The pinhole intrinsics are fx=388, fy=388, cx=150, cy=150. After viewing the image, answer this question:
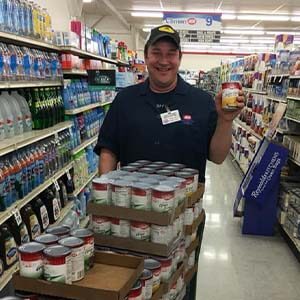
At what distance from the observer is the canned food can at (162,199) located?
4.93 ft

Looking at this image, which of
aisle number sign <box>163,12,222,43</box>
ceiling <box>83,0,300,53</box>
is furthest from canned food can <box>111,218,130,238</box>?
aisle number sign <box>163,12,222,43</box>

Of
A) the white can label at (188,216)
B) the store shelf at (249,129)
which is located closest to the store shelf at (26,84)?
the white can label at (188,216)

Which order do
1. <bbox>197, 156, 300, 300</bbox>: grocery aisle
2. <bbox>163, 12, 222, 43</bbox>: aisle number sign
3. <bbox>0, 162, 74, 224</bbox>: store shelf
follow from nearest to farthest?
<bbox>0, 162, 74, 224</bbox>: store shelf < <bbox>197, 156, 300, 300</bbox>: grocery aisle < <bbox>163, 12, 222, 43</bbox>: aisle number sign

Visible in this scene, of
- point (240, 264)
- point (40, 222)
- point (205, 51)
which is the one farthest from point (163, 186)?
point (205, 51)

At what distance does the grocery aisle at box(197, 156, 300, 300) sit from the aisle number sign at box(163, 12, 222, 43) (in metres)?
7.57

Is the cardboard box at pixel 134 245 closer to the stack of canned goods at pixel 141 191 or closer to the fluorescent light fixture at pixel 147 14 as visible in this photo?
the stack of canned goods at pixel 141 191

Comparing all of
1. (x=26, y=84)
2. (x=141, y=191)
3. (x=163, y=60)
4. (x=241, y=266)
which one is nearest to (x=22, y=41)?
(x=26, y=84)

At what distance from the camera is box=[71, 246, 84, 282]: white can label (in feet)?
4.19

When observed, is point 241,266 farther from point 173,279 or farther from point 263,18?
point 263,18

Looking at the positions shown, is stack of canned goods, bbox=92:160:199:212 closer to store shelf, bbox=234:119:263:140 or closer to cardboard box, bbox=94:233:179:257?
cardboard box, bbox=94:233:179:257

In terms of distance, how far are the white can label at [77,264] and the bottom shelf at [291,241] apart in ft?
10.9

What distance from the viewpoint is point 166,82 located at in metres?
2.18

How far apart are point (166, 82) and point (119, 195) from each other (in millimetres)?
866

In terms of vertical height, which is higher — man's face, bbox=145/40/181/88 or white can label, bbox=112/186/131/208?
man's face, bbox=145/40/181/88
